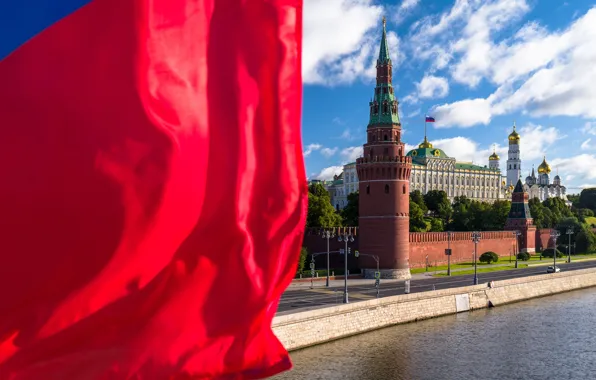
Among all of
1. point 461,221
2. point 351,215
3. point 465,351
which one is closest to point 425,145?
point 461,221

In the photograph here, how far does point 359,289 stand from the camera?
43.1 meters

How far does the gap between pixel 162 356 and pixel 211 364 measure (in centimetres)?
40

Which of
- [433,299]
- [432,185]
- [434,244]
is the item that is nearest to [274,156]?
[433,299]

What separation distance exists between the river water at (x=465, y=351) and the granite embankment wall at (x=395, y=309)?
57 cm

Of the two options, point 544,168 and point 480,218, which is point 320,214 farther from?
point 544,168

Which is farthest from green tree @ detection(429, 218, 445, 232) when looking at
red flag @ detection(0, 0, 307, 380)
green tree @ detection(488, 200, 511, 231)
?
red flag @ detection(0, 0, 307, 380)

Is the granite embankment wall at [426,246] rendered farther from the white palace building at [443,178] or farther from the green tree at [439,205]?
the white palace building at [443,178]

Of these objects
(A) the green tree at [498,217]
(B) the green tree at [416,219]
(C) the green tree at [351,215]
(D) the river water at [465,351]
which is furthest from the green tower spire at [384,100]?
(A) the green tree at [498,217]

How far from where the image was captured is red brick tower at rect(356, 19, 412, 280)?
171ft

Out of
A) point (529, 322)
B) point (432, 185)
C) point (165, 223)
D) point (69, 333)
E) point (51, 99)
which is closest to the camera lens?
point (51, 99)

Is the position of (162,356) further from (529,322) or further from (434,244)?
(434,244)

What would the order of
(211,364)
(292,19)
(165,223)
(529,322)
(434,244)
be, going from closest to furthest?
(165,223) → (211,364) → (292,19) → (529,322) → (434,244)

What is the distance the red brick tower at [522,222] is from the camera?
83812 millimetres

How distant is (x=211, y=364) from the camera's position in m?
4.64
